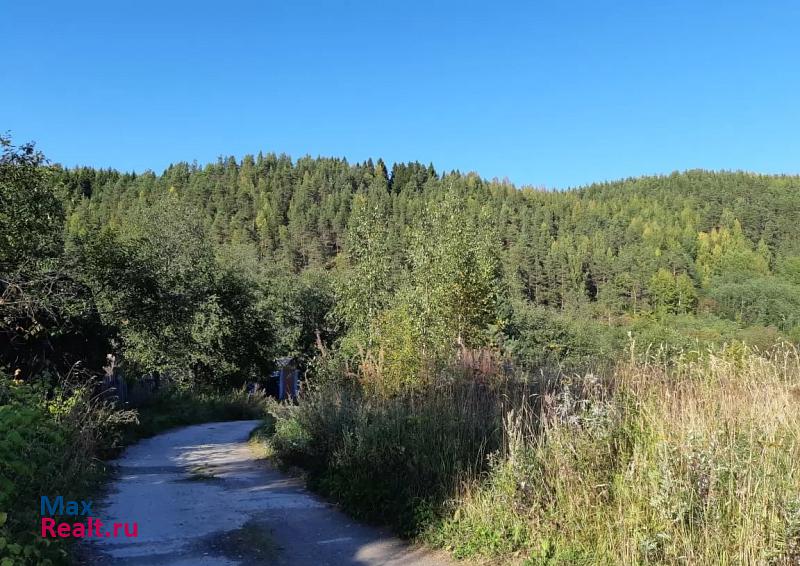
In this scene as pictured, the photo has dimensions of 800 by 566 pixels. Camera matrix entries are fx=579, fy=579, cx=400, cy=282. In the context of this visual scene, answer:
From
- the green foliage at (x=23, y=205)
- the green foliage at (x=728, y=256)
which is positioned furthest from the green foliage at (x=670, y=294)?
the green foliage at (x=23, y=205)

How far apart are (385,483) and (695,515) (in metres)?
3.49

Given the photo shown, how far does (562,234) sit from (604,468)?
115 meters

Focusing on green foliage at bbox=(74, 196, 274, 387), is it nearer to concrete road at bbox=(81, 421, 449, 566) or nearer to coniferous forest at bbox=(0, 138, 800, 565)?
coniferous forest at bbox=(0, 138, 800, 565)

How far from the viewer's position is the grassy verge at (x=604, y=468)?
11.9 feet

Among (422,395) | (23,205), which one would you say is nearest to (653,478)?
(422,395)

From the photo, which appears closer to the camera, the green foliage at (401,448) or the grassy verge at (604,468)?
the grassy verge at (604,468)

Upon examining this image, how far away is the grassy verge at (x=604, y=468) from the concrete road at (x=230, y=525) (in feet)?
Result: 1.19

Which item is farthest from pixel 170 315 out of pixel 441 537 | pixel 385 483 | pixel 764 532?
pixel 764 532

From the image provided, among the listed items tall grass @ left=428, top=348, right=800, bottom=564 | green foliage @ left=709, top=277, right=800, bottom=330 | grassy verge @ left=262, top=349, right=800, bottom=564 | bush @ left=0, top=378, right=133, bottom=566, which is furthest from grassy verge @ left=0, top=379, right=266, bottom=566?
green foliage @ left=709, top=277, right=800, bottom=330

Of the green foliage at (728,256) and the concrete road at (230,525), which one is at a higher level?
the green foliage at (728,256)

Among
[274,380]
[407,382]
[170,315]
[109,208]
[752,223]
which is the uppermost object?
[109,208]

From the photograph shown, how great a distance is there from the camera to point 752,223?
397 feet

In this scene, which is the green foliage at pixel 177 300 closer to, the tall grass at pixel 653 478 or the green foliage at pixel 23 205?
the green foliage at pixel 23 205

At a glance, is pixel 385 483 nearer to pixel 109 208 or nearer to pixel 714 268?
pixel 109 208
